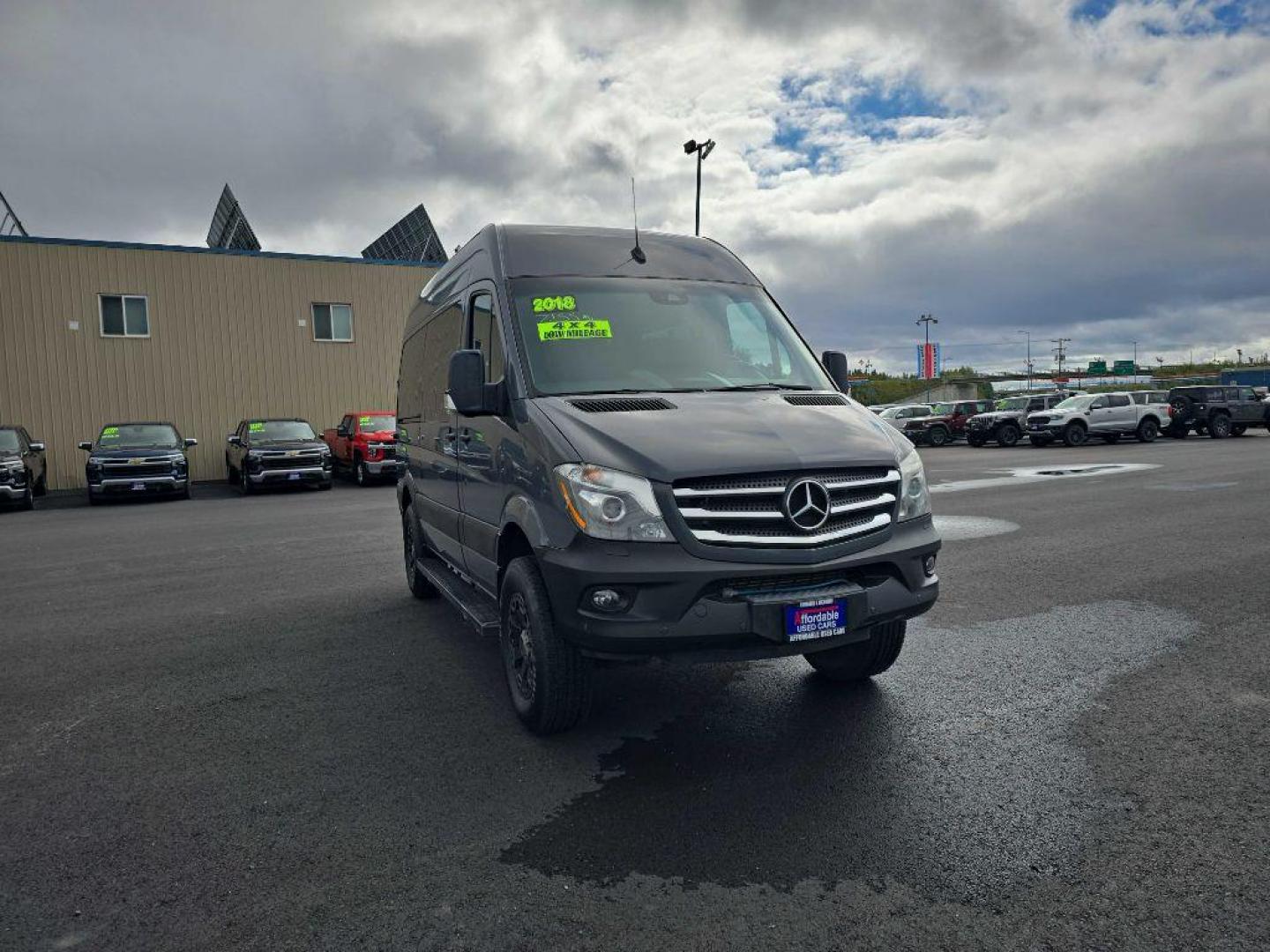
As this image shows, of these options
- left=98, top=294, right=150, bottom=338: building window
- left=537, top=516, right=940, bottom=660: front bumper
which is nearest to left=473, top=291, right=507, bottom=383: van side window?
left=537, top=516, right=940, bottom=660: front bumper

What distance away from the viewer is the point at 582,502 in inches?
140

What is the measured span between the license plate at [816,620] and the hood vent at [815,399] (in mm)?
1132

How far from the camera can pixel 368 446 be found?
2012 cm

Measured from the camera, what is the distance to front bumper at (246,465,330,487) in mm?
19000

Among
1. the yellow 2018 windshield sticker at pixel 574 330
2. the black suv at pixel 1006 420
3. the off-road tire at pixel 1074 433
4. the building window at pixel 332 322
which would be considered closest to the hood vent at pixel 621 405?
the yellow 2018 windshield sticker at pixel 574 330

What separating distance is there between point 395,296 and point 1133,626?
986 inches

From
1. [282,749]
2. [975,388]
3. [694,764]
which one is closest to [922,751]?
[694,764]

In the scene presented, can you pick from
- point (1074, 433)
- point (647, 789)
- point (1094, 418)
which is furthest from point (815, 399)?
point (1094, 418)

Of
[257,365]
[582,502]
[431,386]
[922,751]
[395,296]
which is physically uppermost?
[395,296]

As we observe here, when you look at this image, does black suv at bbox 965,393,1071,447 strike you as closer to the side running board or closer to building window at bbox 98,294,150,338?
building window at bbox 98,294,150,338

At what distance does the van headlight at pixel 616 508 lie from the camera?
3486 millimetres

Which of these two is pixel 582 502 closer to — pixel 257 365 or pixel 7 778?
pixel 7 778

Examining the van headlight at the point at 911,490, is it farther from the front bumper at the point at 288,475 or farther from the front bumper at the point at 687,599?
the front bumper at the point at 288,475

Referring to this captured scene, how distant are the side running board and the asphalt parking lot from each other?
1.25 ft
